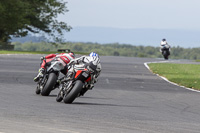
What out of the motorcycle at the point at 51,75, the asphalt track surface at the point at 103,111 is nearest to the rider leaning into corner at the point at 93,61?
the asphalt track surface at the point at 103,111

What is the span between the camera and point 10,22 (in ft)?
246

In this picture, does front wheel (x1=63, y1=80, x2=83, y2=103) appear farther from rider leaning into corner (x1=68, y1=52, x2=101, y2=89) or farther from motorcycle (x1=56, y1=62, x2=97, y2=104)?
rider leaning into corner (x1=68, y1=52, x2=101, y2=89)

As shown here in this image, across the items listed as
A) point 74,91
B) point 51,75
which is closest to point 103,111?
point 74,91

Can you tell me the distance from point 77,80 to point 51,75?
1592 mm

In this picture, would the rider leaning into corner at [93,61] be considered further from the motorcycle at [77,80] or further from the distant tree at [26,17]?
the distant tree at [26,17]

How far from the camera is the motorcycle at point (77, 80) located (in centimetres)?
1506

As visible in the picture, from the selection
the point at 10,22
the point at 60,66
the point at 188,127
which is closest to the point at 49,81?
the point at 60,66

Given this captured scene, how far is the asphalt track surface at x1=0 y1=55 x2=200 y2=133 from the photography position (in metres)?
11.1

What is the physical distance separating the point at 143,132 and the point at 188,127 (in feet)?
5.16

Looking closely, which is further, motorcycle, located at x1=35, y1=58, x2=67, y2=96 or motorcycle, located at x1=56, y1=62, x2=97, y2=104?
motorcycle, located at x1=35, y1=58, x2=67, y2=96

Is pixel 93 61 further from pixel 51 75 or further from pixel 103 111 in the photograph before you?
pixel 51 75

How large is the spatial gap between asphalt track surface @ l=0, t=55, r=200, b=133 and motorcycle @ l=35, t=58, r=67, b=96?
0.29 m

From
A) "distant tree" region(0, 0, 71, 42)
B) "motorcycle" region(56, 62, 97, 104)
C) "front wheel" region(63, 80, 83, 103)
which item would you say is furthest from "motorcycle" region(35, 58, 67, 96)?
"distant tree" region(0, 0, 71, 42)

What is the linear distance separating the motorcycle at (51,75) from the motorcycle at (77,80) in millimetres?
1110
